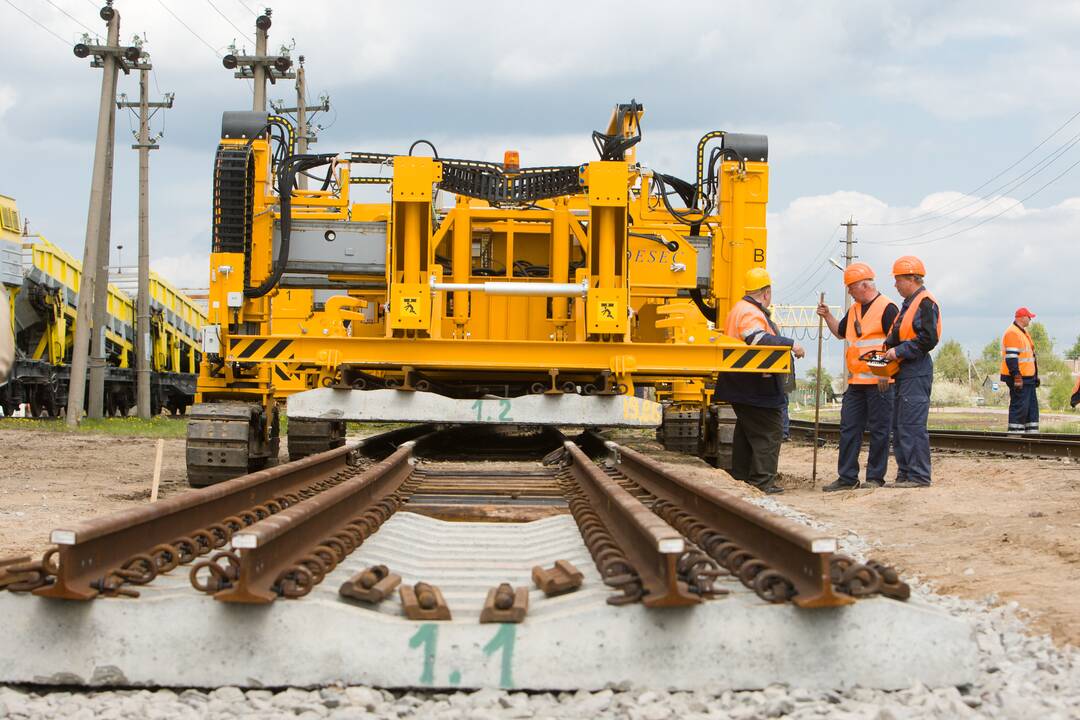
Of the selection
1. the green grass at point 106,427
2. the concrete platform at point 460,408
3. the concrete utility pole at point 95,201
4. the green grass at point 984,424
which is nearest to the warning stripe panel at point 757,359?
the concrete platform at point 460,408

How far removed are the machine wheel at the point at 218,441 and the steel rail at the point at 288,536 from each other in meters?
3.65

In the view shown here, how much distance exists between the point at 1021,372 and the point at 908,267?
27.6 ft

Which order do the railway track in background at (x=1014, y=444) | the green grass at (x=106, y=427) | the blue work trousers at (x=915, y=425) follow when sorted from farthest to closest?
the green grass at (x=106, y=427) → the railway track in background at (x=1014, y=444) → the blue work trousers at (x=915, y=425)

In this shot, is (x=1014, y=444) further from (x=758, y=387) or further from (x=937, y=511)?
(x=937, y=511)

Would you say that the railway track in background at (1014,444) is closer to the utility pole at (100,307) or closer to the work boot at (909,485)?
the work boot at (909,485)

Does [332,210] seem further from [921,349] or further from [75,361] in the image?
[75,361]

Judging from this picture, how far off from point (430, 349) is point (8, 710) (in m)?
6.06

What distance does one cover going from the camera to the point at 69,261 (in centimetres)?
2792

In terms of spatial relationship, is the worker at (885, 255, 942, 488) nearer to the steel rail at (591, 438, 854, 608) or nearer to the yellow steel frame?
the yellow steel frame

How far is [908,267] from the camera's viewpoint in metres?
10.1

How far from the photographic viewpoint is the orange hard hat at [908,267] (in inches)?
398

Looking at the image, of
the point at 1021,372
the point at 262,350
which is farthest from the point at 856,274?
the point at 1021,372

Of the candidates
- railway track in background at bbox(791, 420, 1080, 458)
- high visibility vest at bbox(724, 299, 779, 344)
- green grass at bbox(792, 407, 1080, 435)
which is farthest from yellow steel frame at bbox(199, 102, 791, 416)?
green grass at bbox(792, 407, 1080, 435)

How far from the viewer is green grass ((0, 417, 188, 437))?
21.6 metres
